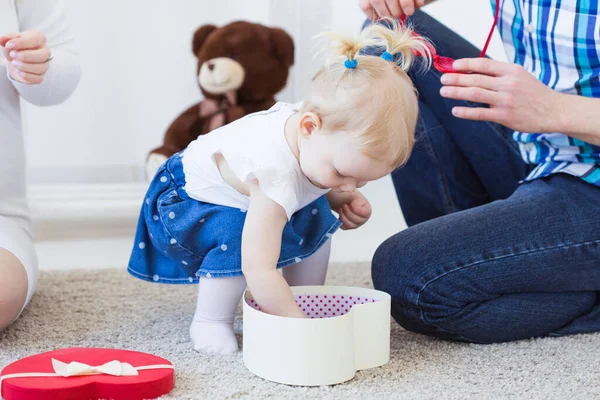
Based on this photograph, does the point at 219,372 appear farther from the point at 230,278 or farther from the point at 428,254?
the point at 428,254

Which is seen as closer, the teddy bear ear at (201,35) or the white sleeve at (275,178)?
the white sleeve at (275,178)

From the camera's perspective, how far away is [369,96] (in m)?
0.90

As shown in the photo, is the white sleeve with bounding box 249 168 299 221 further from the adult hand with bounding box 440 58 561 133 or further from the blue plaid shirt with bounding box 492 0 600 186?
the blue plaid shirt with bounding box 492 0 600 186

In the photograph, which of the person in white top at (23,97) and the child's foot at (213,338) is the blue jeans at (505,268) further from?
the person in white top at (23,97)

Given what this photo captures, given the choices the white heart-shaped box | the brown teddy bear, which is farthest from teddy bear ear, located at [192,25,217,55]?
the white heart-shaped box

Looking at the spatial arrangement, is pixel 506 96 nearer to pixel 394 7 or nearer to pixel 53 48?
pixel 394 7

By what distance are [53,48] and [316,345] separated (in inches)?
26.1

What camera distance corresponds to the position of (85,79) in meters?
2.05

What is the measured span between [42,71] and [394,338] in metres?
0.63

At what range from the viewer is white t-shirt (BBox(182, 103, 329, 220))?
95cm

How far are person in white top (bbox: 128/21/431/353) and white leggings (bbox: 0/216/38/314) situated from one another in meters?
0.15

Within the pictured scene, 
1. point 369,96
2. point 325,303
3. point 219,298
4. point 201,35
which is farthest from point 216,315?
point 201,35

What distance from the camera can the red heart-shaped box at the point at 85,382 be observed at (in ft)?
2.62

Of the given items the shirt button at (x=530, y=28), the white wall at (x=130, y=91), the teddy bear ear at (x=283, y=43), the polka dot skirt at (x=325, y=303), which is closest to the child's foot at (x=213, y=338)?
the polka dot skirt at (x=325, y=303)
